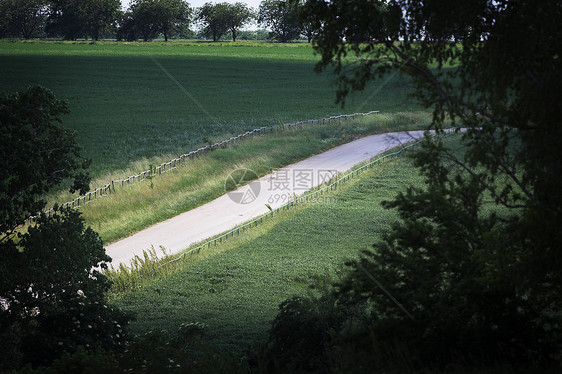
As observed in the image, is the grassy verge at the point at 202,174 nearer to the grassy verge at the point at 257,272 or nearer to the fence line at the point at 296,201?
the fence line at the point at 296,201

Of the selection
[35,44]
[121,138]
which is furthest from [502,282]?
[35,44]

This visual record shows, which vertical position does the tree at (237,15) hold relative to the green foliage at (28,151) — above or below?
above

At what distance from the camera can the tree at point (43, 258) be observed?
1284 centimetres

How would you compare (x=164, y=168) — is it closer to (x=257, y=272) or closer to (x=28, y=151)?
(x=257, y=272)

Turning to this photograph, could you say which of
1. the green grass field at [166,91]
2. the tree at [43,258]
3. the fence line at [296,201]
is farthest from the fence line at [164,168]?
the tree at [43,258]

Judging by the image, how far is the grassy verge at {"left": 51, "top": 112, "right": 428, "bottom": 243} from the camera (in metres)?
27.0

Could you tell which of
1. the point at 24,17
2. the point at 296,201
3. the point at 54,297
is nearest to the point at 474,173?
the point at 54,297

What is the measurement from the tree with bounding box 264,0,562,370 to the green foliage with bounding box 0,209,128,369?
607cm

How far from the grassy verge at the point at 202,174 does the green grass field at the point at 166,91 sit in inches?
123

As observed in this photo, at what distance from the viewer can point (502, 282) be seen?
8.80 m

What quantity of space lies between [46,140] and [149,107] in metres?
51.5

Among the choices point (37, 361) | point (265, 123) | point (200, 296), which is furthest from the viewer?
point (265, 123)

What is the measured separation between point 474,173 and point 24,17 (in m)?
111

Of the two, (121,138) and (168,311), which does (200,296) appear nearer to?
(168,311)
